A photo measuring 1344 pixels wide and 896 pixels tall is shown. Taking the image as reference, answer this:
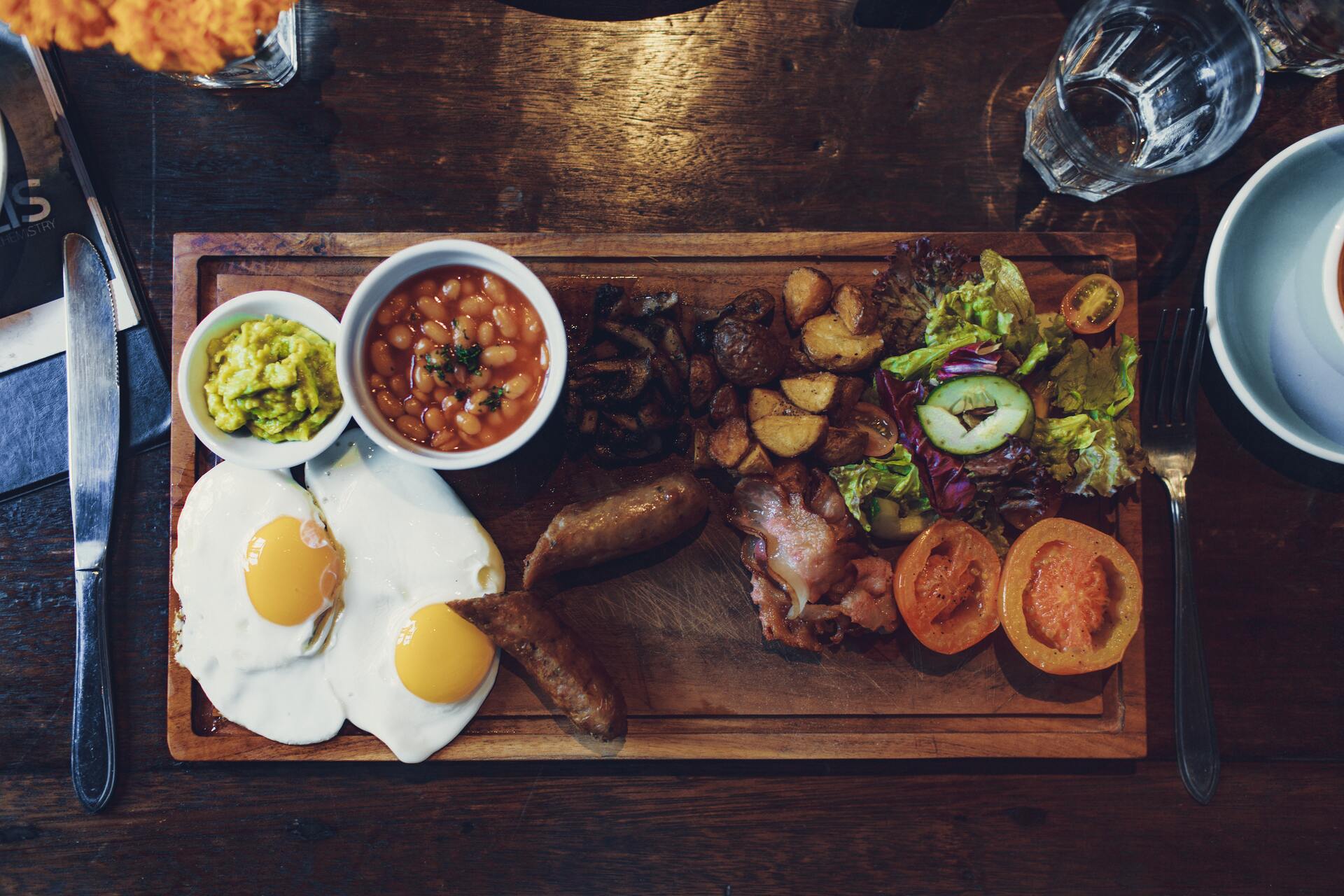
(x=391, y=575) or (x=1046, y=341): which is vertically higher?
(x=1046, y=341)

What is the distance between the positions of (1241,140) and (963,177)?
114cm

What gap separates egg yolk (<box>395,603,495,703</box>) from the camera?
2674 millimetres

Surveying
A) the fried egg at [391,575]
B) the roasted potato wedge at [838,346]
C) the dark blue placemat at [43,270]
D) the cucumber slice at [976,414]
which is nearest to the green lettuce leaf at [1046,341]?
the cucumber slice at [976,414]

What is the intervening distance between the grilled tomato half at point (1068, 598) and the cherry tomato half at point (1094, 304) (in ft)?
2.46

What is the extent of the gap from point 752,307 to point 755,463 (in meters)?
0.57

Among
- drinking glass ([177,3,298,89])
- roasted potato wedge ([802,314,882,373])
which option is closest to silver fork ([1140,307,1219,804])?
roasted potato wedge ([802,314,882,373])

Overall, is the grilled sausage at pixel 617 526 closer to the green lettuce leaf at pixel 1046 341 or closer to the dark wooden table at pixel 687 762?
the dark wooden table at pixel 687 762

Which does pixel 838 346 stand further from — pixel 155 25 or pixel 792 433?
pixel 155 25

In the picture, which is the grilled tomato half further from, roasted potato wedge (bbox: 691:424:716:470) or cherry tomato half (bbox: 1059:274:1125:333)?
roasted potato wedge (bbox: 691:424:716:470)

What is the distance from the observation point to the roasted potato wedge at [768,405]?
2744 mm

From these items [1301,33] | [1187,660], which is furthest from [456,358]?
[1301,33]

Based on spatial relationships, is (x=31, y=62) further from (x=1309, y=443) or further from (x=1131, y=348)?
(x=1309, y=443)

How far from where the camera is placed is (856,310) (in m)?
2.74

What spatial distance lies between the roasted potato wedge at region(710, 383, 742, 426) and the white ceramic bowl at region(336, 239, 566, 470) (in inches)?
25.2
